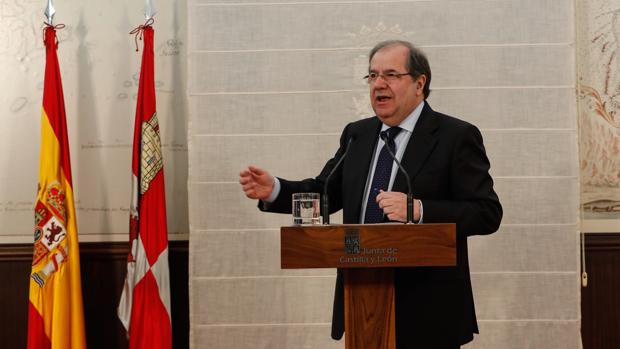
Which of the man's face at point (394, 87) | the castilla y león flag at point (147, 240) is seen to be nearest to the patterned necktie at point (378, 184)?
the man's face at point (394, 87)

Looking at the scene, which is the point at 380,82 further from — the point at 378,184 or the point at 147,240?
the point at 147,240

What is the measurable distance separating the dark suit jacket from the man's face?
74 millimetres

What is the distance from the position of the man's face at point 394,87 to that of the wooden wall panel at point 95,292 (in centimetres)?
188

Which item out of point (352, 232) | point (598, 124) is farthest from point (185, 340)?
point (598, 124)

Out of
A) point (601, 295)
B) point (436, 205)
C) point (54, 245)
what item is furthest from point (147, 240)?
point (601, 295)

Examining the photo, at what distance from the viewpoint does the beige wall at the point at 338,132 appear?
3693 mm

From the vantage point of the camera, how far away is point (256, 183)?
2.50 metres

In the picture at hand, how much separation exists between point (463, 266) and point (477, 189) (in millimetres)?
271

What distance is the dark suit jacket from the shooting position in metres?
2.36

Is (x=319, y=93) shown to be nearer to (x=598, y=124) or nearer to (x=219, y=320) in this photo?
(x=219, y=320)

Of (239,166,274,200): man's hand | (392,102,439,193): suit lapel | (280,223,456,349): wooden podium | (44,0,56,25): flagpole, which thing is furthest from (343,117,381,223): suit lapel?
(44,0,56,25): flagpole

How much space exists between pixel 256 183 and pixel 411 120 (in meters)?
0.62

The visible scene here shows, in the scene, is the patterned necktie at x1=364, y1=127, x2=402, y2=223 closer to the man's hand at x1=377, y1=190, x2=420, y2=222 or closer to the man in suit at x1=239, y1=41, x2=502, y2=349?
the man in suit at x1=239, y1=41, x2=502, y2=349

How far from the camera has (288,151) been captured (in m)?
3.77
